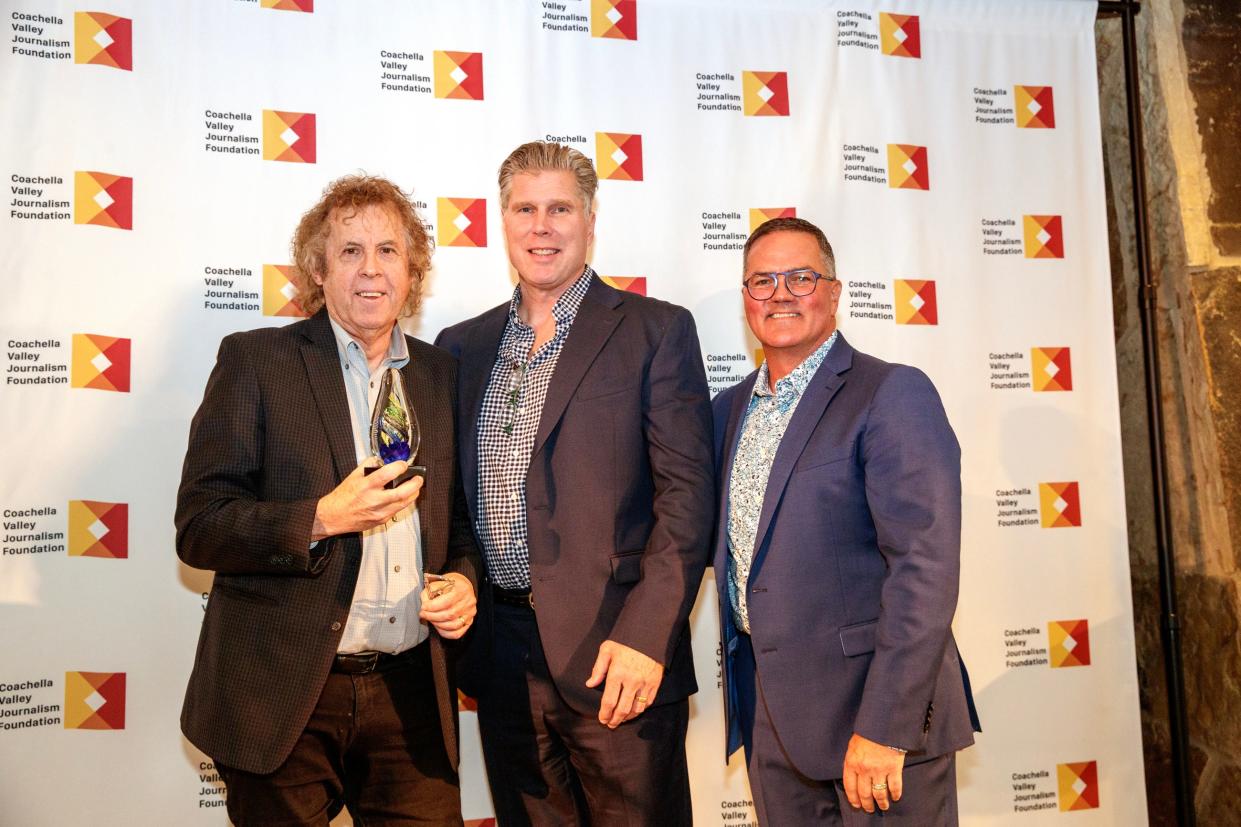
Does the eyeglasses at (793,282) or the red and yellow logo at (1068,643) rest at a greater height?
the eyeglasses at (793,282)

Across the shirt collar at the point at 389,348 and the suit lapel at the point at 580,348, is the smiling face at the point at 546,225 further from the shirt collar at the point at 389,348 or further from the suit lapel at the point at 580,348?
the shirt collar at the point at 389,348

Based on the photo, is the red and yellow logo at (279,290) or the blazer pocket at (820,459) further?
the red and yellow logo at (279,290)

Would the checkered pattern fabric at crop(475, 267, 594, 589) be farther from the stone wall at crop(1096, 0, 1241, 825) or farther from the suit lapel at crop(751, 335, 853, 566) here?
the stone wall at crop(1096, 0, 1241, 825)

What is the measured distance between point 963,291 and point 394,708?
2.76 m

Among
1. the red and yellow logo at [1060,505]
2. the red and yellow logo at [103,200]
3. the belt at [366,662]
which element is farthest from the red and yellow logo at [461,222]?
the red and yellow logo at [1060,505]

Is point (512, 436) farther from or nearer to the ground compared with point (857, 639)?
farther from the ground

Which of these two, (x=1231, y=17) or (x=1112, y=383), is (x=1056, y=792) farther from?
(x=1231, y=17)

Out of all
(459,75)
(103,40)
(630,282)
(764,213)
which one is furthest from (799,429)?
(103,40)

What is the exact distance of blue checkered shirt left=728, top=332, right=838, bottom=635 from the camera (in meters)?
2.28

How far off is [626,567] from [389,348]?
835 mm

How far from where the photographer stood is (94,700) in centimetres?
298

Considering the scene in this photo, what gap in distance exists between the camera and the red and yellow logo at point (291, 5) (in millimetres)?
3283

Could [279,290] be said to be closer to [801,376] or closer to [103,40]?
[103,40]

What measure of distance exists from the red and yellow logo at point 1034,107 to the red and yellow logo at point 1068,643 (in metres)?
2.06
